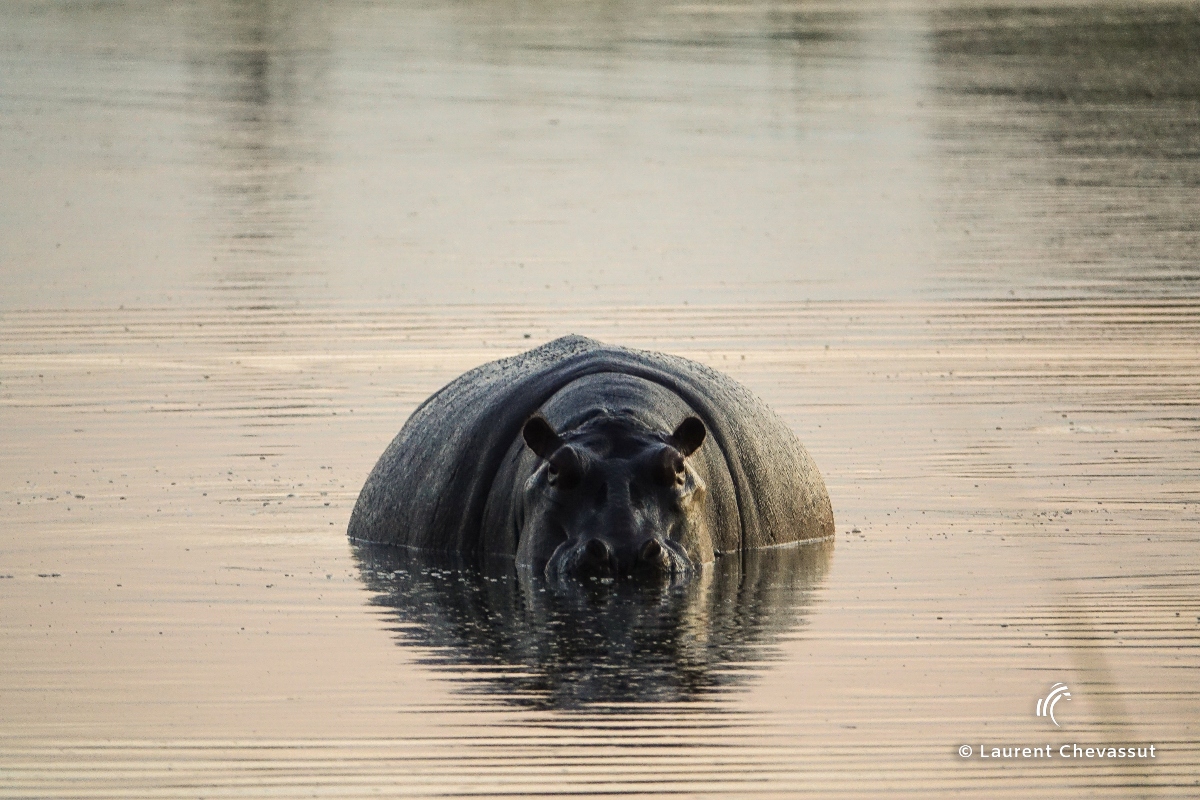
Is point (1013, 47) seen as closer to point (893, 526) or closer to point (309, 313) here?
point (309, 313)

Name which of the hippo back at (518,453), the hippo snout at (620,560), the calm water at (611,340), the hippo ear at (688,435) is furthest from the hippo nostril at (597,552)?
the hippo back at (518,453)

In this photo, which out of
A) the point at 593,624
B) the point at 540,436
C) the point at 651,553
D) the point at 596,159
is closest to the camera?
the point at 593,624

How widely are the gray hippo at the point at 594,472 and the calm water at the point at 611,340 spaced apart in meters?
0.26

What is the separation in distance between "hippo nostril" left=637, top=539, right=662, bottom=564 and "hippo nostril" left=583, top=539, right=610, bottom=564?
0.50 ft

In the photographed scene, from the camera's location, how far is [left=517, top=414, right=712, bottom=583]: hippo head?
1135 cm

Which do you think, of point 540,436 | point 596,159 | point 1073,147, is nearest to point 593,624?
point 540,436

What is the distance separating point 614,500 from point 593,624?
70 centimetres

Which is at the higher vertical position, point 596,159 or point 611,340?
point 596,159

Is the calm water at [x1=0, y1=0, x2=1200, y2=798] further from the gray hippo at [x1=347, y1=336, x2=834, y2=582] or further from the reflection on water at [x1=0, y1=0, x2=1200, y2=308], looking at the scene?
the gray hippo at [x1=347, y1=336, x2=834, y2=582]

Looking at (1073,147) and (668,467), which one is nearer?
(668,467)

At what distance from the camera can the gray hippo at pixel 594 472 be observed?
37.8ft

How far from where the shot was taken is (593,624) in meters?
11.0

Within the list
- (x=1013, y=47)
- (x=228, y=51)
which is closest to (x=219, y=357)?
(x=228, y=51)

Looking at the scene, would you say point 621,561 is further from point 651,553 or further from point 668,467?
point 668,467
